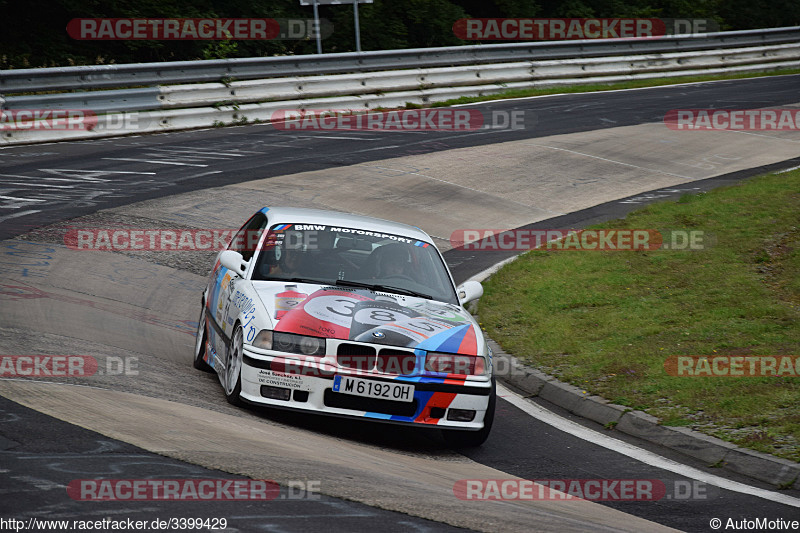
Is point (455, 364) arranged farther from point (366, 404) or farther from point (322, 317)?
point (322, 317)

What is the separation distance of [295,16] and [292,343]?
28109 millimetres

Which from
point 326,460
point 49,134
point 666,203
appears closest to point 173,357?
point 326,460

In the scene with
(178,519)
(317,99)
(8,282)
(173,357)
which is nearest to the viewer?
Result: (178,519)

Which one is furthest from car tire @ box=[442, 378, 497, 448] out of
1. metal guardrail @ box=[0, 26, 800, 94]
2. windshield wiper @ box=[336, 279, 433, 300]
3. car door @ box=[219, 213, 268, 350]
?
metal guardrail @ box=[0, 26, 800, 94]

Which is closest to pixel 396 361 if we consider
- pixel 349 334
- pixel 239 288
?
pixel 349 334

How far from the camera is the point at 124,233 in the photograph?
12.3 m

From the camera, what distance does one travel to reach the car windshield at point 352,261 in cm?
736

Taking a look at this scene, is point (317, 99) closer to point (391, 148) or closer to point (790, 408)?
point (391, 148)

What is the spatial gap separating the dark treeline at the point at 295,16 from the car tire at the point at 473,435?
18684 millimetres

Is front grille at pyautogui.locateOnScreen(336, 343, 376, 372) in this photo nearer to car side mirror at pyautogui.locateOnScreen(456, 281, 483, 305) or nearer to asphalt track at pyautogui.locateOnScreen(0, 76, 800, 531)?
asphalt track at pyautogui.locateOnScreen(0, 76, 800, 531)

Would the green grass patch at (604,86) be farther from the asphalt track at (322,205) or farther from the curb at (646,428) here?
the curb at (646,428)

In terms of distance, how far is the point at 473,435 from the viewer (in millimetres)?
6688

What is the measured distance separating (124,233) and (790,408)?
855 centimetres

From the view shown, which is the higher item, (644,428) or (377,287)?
(377,287)
